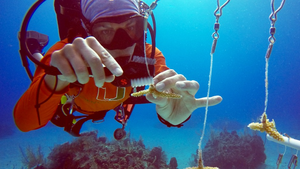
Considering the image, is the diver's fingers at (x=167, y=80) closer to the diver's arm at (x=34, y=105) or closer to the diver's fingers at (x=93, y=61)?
the diver's fingers at (x=93, y=61)

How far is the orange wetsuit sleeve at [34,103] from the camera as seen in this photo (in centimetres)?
211

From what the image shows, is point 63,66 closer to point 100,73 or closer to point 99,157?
point 100,73

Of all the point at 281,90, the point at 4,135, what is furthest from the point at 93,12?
the point at 281,90

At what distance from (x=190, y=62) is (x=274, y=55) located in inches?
1353

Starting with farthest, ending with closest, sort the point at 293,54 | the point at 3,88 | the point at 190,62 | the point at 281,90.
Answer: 1. the point at 190,62
2. the point at 3,88
3. the point at 281,90
4. the point at 293,54

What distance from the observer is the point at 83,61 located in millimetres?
1372

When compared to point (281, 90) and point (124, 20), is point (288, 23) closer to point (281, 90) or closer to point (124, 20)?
point (281, 90)

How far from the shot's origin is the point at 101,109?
3.84 metres

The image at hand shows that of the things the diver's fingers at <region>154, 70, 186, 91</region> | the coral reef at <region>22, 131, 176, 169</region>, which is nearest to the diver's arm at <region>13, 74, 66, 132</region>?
the diver's fingers at <region>154, 70, 186, 91</region>

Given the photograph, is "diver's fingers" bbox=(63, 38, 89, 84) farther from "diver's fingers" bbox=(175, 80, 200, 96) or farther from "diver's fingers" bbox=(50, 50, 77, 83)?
"diver's fingers" bbox=(175, 80, 200, 96)

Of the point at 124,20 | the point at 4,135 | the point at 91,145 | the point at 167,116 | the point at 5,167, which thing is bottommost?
the point at 4,135

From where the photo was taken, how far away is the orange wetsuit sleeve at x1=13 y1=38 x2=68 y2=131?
6.93ft

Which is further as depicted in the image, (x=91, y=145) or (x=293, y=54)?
(x=293, y=54)

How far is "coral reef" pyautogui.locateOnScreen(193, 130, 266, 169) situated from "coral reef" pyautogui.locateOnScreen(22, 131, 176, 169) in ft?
12.1
